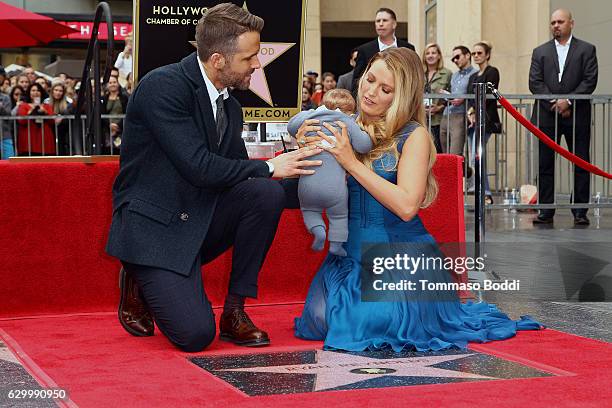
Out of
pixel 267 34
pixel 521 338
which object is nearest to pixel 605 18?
pixel 267 34

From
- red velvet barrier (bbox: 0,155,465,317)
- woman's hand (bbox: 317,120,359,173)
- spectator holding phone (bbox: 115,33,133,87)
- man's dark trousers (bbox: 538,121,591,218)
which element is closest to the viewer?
woman's hand (bbox: 317,120,359,173)

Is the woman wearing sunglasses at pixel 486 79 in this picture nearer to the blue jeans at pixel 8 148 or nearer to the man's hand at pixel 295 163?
the blue jeans at pixel 8 148

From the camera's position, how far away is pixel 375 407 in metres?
3.46

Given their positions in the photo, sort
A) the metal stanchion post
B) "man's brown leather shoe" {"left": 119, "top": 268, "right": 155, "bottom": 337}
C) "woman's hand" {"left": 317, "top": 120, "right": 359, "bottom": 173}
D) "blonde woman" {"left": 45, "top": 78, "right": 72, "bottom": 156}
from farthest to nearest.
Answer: "blonde woman" {"left": 45, "top": 78, "right": 72, "bottom": 156} < the metal stanchion post < "man's brown leather shoe" {"left": 119, "top": 268, "right": 155, "bottom": 337} < "woman's hand" {"left": 317, "top": 120, "right": 359, "bottom": 173}

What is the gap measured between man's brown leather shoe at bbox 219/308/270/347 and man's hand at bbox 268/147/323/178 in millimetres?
648

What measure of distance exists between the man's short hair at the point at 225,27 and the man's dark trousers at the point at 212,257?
0.59m

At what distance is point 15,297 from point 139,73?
1382 mm

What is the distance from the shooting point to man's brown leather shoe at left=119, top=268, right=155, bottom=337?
16.4 ft

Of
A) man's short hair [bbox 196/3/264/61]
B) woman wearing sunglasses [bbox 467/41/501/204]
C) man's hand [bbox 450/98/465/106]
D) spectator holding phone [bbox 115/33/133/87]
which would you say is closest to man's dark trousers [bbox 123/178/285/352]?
man's short hair [bbox 196/3/264/61]

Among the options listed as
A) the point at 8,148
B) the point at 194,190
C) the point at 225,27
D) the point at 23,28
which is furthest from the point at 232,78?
the point at 8,148

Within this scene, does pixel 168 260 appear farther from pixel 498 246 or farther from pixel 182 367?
pixel 498 246

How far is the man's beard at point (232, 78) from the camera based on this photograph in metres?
4.70

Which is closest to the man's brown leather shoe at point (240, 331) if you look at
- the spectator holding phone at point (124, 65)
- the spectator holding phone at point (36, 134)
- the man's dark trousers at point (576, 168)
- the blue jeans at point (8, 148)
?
the man's dark trousers at point (576, 168)

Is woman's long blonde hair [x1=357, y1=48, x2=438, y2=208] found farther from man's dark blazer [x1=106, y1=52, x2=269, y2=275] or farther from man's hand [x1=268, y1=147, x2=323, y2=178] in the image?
man's dark blazer [x1=106, y1=52, x2=269, y2=275]
